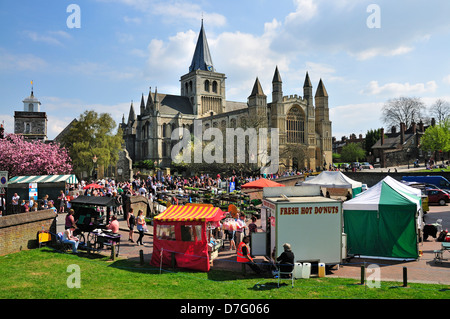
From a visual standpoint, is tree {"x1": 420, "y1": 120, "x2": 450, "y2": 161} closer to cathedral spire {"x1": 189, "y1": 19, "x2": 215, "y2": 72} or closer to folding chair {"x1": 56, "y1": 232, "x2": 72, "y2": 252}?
folding chair {"x1": 56, "y1": 232, "x2": 72, "y2": 252}

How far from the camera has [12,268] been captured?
9.97m

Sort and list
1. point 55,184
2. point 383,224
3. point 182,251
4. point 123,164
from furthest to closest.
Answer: point 123,164 → point 55,184 → point 383,224 → point 182,251

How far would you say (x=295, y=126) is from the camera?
6700 centimetres

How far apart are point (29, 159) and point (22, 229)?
2625 centimetres

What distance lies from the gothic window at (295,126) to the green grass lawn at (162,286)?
57.7 metres

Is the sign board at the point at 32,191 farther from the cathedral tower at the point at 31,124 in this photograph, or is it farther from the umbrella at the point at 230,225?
the cathedral tower at the point at 31,124

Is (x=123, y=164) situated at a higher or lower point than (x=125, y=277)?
higher

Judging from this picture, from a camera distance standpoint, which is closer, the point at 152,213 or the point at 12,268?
the point at 12,268

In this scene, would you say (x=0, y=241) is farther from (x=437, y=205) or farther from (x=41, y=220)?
Answer: (x=437, y=205)
